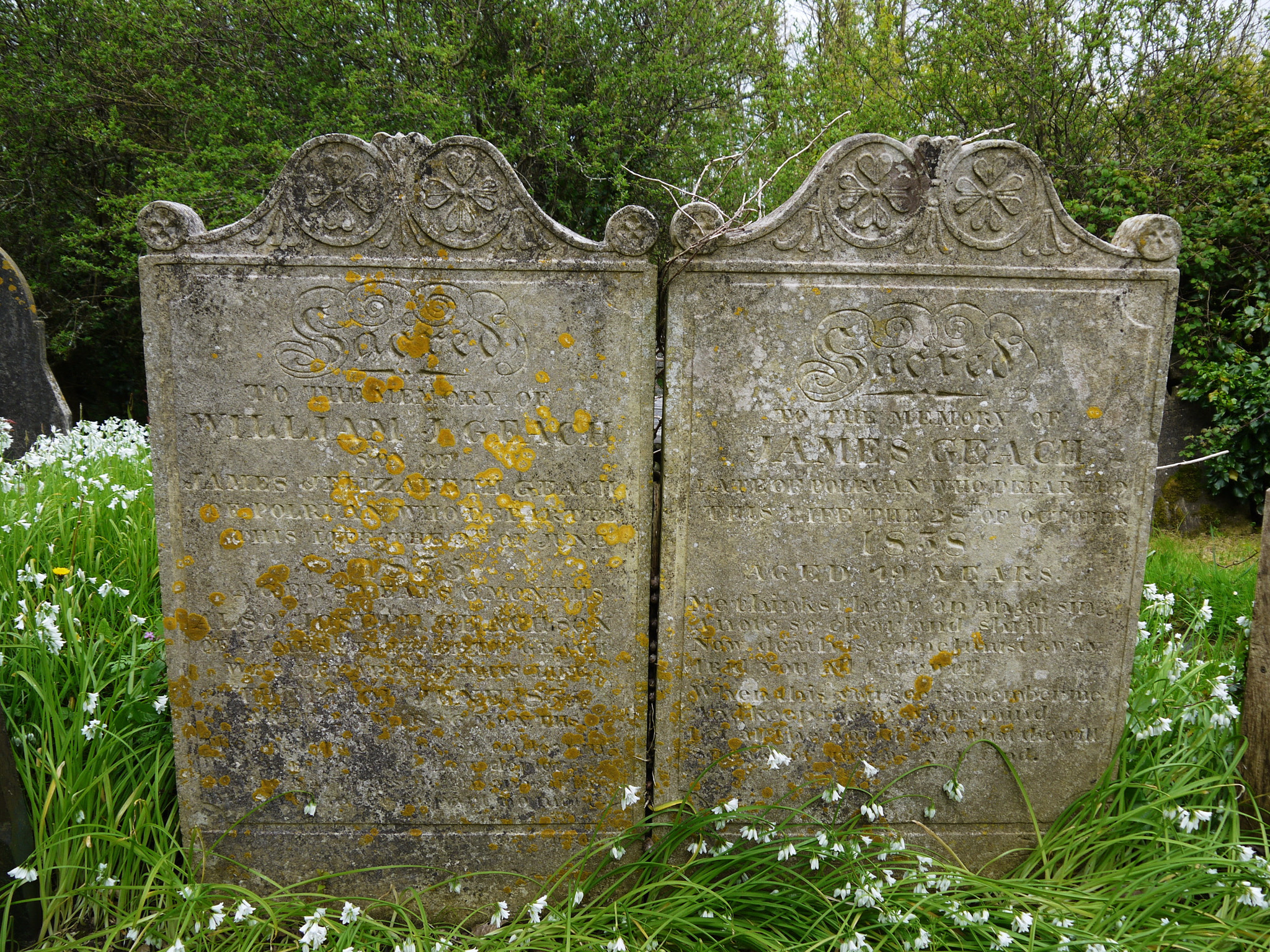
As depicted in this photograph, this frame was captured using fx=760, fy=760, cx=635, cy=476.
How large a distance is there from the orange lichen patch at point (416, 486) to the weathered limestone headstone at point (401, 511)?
1 centimetres

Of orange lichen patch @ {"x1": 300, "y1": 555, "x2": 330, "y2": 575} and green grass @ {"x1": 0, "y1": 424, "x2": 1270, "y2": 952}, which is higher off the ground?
orange lichen patch @ {"x1": 300, "y1": 555, "x2": 330, "y2": 575}

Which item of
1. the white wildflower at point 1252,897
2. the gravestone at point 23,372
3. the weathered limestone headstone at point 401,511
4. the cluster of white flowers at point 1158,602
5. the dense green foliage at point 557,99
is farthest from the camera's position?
the dense green foliage at point 557,99

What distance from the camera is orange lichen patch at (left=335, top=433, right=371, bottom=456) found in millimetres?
2588

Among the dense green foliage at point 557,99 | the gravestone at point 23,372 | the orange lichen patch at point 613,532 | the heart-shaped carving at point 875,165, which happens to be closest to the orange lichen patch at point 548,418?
the orange lichen patch at point 613,532

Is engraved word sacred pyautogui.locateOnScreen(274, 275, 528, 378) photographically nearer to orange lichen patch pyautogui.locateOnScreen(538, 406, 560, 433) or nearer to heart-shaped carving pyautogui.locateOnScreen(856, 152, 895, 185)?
orange lichen patch pyautogui.locateOnScreen(538, 406, 560, 433)

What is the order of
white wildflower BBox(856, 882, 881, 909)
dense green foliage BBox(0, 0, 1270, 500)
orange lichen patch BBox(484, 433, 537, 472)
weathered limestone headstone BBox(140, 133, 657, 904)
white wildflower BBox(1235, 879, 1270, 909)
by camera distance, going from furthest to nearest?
dense green foliage BBox(0, 0, 1270, 500) < orange lichen patch BBox(484, 433, 537, 472) < weathered limestone headstone BBox(140, 133, 657, 904) < white wildflower BBox(856, 882, 881, 909) < white wildflower BBox(1235, 879, 1270, 909)

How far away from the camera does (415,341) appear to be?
8.36 ft

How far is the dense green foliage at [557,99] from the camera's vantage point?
796cm

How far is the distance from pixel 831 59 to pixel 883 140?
1366 cm

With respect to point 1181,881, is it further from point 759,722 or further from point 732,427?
point 732,427

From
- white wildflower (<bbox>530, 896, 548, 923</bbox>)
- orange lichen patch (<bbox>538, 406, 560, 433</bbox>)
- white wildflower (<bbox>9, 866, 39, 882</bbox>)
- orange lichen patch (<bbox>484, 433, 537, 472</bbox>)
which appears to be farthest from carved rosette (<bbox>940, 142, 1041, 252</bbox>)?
white wildflower (<bbox>9, 866, 39, 882</bbox>)

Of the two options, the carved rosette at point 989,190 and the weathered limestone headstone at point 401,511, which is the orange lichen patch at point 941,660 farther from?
the carved rosette at point 989,190

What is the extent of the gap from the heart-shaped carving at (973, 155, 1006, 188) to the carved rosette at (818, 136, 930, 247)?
0.18 m

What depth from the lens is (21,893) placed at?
2.50 metres
